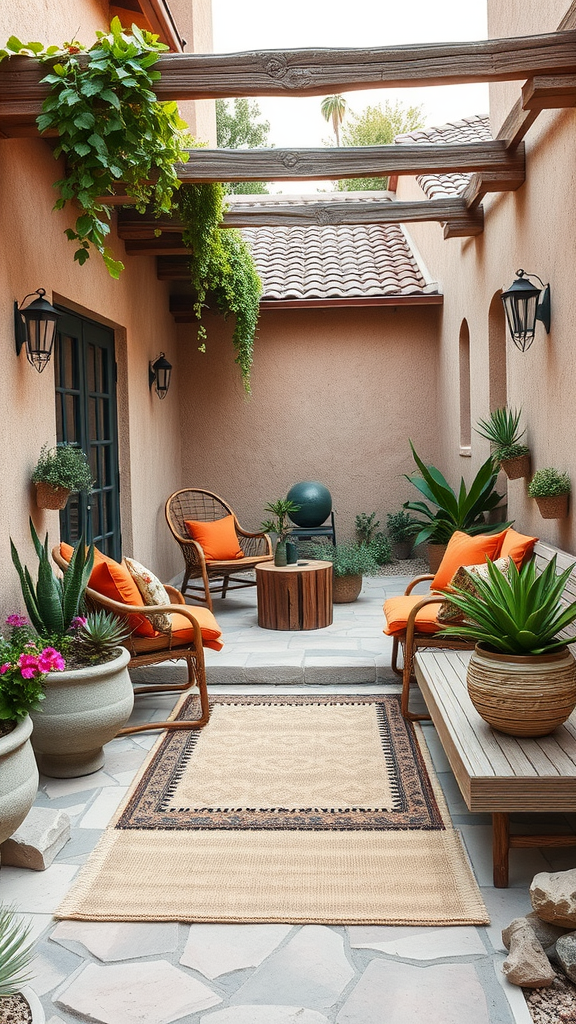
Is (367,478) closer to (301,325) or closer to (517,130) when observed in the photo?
(301,325)

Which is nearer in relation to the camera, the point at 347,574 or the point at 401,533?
the point at 347,574

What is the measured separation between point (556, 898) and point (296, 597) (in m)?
4.11

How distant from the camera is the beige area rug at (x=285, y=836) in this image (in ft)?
9.13

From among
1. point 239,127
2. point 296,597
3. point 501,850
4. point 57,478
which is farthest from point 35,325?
point 239,127

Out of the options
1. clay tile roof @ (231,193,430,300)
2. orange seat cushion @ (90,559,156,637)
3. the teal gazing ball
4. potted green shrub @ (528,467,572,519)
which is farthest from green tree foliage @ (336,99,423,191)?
orange seat cushion @ (90,559,156,637)

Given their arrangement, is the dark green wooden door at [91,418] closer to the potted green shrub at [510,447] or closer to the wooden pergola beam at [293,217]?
the wooden pergola beam at [293,217]

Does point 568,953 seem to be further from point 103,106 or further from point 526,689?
point 103,106

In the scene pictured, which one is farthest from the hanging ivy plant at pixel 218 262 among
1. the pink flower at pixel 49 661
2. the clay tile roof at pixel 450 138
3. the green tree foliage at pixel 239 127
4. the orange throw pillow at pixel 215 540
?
the green tree foliage at pixel 239 127

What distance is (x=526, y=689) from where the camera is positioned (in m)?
2.98

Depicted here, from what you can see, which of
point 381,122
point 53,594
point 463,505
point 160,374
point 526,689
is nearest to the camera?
point 526,689

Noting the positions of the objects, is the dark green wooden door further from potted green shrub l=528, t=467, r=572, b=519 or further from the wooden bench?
the wooden bench

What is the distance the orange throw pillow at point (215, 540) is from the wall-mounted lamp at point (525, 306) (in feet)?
11.0

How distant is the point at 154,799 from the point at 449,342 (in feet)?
21.1

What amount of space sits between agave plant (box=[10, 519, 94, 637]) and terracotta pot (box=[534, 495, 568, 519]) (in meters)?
2.50
